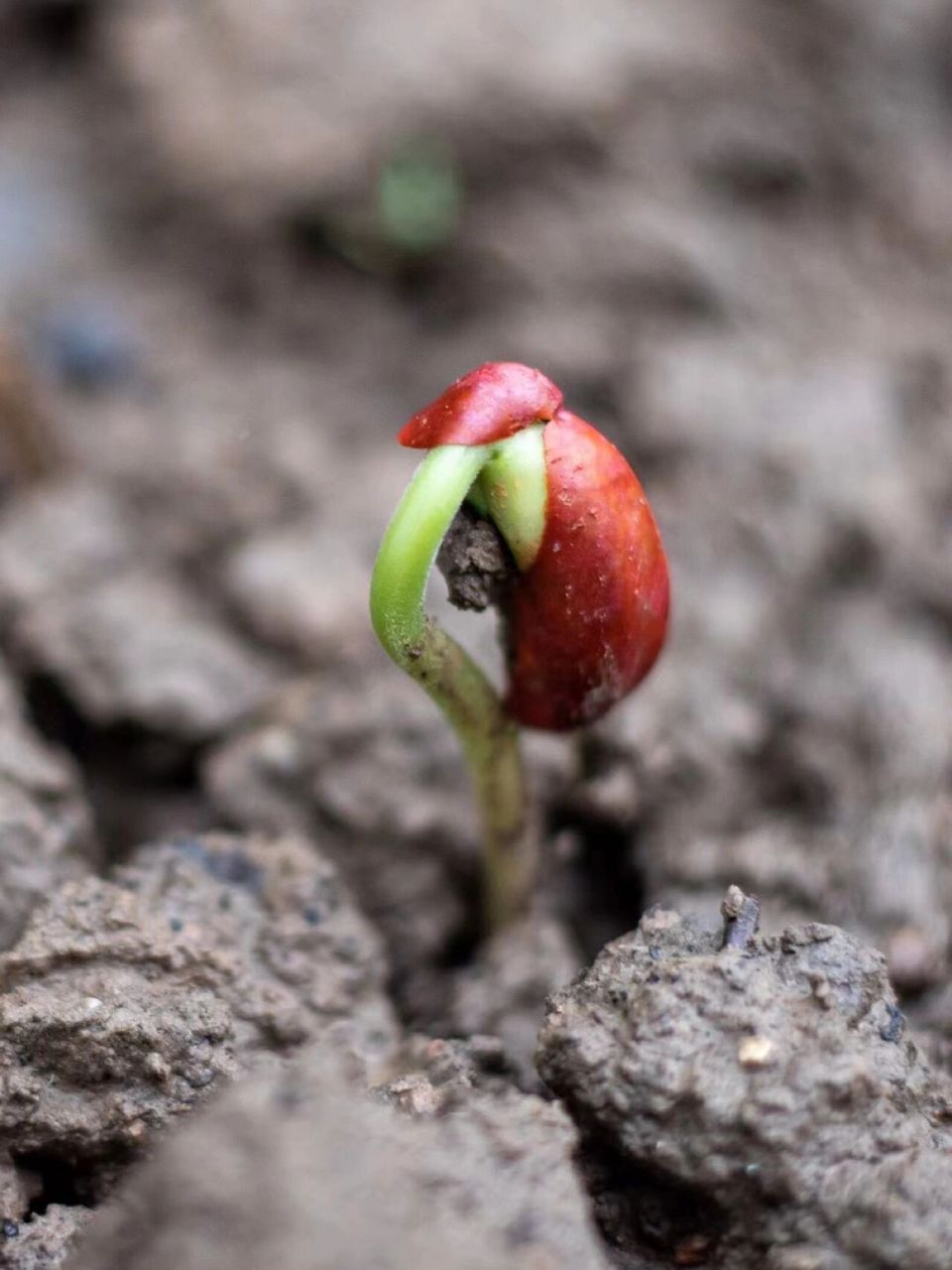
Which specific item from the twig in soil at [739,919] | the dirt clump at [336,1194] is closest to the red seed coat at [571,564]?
the twig in soil at [739,919]

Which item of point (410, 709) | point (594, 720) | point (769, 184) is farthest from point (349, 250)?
point (594, 720)

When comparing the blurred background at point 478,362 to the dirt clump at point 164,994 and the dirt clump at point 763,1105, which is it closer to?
the dirt clump at point 164,994

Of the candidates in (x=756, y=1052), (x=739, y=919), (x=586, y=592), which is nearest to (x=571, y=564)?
(x=586, y=592)

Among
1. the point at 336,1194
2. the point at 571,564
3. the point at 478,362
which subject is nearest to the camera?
the point at 336,1194

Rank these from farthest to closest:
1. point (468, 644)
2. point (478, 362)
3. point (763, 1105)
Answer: point (478, 362) → point (468, 644) → point (763, 1105)

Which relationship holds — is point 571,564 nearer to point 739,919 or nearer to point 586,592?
point 586,592

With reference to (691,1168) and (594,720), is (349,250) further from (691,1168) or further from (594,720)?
(691,1168)
